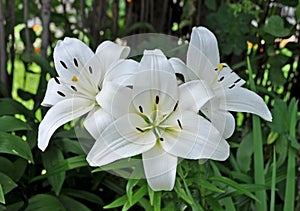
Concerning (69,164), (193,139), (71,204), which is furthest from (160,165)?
(71,204)

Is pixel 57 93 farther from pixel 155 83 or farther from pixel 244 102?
pixel 244 102

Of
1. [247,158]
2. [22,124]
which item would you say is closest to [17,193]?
[22,124]

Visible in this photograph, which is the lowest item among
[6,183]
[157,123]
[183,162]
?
[6,183]

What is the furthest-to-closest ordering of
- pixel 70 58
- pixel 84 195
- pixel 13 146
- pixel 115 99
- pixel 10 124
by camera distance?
pixel 84 195, pixel 10 124, pixel 13 146, pixel 70 58, pixel 115 99

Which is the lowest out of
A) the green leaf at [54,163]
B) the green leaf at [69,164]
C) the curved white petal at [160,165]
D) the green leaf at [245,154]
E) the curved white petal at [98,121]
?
the green leaf at [245,154]

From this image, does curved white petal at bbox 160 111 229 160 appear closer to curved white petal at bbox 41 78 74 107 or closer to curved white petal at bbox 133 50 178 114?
curved white petal at bbox 133 50 178 114

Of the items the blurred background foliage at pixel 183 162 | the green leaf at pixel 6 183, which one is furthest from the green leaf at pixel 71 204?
the green leaf at pixel 6 183

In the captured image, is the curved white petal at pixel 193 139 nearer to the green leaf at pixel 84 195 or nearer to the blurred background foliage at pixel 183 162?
the blurred background foliage at pixel 183 162
